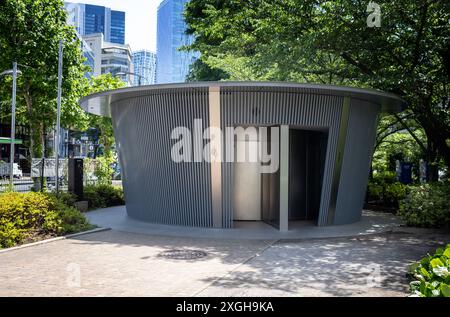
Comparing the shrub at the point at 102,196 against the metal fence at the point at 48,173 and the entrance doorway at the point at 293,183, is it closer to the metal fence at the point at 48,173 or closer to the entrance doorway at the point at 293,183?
the metal fence at the point at 48,173

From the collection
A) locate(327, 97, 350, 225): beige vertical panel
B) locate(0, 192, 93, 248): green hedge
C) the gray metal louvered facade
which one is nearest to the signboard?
the gray metal louvered facade

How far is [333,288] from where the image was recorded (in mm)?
7262

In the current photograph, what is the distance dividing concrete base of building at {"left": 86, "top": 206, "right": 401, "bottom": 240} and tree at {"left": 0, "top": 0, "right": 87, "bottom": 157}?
1298cm

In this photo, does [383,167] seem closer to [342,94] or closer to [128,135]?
[342,94]

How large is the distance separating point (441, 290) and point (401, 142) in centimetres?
2564

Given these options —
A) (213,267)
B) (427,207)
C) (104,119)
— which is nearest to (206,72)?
(104,119)

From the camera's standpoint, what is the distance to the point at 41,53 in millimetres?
25750

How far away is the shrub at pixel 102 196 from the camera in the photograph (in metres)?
19.1

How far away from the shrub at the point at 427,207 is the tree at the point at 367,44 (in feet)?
10.0

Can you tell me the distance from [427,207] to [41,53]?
21.8 meters

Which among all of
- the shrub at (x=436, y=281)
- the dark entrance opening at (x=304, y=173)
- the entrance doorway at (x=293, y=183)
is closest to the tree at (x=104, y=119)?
the entrance doorway at (x=293, y=183)

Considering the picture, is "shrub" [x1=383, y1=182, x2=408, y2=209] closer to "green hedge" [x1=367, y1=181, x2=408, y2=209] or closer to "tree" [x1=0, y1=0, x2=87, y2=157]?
"green hedge" [x1=367, y1=181, x2=408, y2=209]

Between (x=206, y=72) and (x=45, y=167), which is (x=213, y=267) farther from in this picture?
(x=206, y=72)
